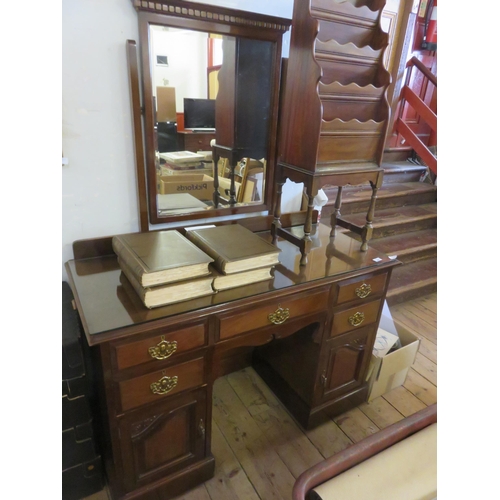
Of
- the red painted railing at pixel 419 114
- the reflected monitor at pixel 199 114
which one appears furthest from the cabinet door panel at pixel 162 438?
the red painted railing at pixel 419 114

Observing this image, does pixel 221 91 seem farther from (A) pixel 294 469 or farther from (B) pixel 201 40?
(A) pixel 294 469

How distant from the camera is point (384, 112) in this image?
1407mm

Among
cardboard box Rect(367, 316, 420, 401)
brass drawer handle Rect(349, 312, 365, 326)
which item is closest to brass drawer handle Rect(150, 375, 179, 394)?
brass drawer handle Rect(349, 312, 365, 326)

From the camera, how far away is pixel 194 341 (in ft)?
3.71

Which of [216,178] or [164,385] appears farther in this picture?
[216,178]

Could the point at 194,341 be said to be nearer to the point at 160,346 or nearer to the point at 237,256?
the point at 160,346

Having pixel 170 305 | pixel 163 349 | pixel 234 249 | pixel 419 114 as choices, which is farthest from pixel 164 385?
pixel 419 114

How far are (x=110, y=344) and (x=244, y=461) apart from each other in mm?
930

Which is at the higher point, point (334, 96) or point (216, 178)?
point (334, 96)

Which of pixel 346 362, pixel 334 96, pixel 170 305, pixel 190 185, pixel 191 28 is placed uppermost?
pixel 191 28

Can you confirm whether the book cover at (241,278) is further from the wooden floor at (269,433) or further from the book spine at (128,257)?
the wooden floor at (269,433)

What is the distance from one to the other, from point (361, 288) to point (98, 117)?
118 cm
